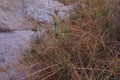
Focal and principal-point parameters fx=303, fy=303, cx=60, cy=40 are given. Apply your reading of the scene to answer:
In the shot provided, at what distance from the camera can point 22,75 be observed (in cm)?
185

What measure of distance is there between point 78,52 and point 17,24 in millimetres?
1047

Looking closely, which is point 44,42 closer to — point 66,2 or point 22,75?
Result: point 22,75

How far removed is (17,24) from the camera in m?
2.72

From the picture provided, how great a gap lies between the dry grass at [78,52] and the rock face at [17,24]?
0.13 metres

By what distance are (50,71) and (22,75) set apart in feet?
0.64

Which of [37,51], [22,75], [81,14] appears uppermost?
[81,14]

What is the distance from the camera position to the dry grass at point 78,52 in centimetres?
171

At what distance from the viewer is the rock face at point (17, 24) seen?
1.95 meters

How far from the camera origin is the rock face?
1950 millimetres

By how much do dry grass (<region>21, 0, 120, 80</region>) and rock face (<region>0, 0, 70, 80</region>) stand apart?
0.44ft

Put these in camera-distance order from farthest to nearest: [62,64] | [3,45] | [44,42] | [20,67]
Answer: [3,45] < [44,42] < [20,67] < [62,64]

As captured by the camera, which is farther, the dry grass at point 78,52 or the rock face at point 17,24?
the rock face at point 17,24

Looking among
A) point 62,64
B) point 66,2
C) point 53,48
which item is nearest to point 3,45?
point 53,48

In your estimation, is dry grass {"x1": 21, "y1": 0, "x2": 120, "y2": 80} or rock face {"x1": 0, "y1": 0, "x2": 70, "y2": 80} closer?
dry grass {"x1": 21, "y1": 0, "x2": 120, "y2": 80}
